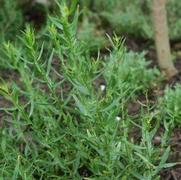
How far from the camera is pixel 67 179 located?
2.07m

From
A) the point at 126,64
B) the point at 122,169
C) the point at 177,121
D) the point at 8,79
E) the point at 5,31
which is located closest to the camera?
the point at 122,169

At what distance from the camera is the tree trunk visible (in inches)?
118

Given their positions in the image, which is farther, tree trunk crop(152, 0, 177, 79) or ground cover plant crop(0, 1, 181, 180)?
tree trunk crop(152, 0, 177, 79)

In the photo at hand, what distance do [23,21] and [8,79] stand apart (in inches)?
35.5

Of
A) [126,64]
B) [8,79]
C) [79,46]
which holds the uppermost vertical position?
[79,46]

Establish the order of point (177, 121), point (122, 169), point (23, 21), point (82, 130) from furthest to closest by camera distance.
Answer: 1. point (23, 21)
2. point (177, 121)
3. point (82, 130)
4. point (122, 169)

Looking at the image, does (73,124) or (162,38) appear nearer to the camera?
(73,124)

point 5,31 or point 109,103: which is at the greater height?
point 109,103

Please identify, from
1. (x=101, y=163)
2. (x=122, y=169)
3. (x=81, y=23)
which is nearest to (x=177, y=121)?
(x=122, y=169)

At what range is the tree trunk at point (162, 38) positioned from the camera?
9.84 ft

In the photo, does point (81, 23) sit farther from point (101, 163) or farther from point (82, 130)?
point (101, 163)

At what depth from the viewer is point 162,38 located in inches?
122

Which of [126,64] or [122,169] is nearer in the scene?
[122,169]

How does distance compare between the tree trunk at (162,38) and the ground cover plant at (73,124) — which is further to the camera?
the tree trunk at (162,38)
